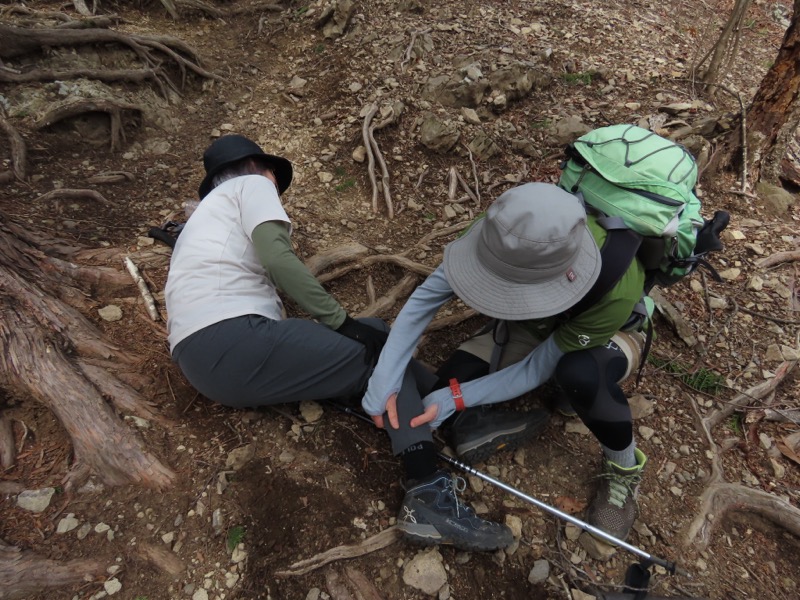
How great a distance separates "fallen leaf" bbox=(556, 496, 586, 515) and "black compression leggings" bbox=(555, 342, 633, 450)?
543 mm

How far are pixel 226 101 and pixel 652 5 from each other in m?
8.48

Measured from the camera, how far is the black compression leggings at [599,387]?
2562mm

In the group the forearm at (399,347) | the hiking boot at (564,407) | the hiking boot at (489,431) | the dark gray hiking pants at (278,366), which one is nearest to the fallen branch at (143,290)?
the dark gray hiking pants at (278,366)

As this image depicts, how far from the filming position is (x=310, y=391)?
280 cm

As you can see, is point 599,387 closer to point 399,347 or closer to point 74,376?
point 399,347

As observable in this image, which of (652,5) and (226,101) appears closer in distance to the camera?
(226,101)

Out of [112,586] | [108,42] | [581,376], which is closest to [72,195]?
[108,42]

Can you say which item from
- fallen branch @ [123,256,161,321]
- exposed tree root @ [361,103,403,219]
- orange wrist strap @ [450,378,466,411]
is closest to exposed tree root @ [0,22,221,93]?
exposed tree root @ [361,103,403,219]

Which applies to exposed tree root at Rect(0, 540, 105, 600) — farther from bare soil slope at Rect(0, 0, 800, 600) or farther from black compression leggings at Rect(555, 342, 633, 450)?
black compression leggings at Rect(555, 342, 633, 450)

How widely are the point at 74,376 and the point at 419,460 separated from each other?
2036 millimetres

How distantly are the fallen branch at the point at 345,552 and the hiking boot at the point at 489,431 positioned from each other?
644 mm

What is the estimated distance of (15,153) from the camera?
173 inches

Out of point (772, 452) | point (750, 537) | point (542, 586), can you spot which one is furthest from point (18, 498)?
point (772, 452)

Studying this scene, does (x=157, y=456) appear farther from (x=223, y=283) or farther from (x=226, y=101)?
(x=226, y=101)
